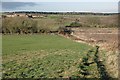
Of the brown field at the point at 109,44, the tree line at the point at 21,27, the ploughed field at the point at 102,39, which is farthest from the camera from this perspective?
the tree line at the point at 21,27

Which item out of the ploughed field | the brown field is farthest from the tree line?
the brown field

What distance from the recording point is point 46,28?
65.4 metres

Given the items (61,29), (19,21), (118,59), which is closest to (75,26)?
(61,29)

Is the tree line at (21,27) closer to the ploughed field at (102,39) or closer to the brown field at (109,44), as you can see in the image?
the ploughed field at (102,39)

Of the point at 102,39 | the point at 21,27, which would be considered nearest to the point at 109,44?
the point at 102,39

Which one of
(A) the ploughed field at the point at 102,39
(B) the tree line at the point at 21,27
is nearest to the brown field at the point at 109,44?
(A) the ploughed field at the point at 102,39

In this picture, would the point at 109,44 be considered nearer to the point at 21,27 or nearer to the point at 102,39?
the point at 102,39

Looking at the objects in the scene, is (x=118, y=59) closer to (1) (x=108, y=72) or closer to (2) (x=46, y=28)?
(1) (x=108, y=72)

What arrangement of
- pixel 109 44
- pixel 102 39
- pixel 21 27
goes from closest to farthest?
pixel 109 44, pixel 102 39, pixel 21 27

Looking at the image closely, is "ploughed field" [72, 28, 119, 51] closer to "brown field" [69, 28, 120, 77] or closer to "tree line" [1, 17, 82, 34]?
"brown field" [69, 28, 120, 77]

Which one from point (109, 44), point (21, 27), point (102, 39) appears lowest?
point (102, 39)

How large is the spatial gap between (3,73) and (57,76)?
2.85 metres

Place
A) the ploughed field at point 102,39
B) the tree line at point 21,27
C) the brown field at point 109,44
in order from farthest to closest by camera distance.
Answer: the tree line at point 21,27 < the ploughed field at point 102,39 < the brown field at point 109,44

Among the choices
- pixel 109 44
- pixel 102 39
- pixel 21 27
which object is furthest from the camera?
pixel 21 27
